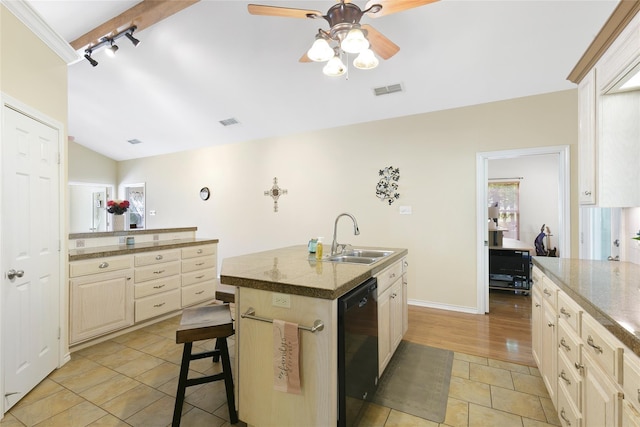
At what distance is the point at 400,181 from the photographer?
159 inches

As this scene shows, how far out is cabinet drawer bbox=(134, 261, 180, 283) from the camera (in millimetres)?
3174

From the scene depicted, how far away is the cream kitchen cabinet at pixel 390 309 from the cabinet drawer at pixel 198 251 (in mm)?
2676

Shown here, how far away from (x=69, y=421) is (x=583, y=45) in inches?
196

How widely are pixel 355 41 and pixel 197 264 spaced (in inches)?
130

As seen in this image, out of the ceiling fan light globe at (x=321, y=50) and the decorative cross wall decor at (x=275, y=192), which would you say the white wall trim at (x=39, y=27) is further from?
the decorative cross wall decor at (x=275, y=192)

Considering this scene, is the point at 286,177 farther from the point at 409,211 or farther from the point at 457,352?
the point at 457,352

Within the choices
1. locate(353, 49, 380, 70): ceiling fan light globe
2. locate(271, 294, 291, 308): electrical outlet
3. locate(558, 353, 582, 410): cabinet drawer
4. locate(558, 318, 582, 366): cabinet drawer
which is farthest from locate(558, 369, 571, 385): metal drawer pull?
locate(353, 49, 380, 70): ceiling fan light globe

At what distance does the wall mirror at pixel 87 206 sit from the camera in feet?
22.5

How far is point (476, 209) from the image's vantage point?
3600 millimetres

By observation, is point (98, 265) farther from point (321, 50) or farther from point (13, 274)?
point (321, 50)

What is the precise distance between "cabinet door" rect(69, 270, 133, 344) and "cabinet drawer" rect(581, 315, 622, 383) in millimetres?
3651

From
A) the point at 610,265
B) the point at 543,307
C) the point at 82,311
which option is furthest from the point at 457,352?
the point at 82,311

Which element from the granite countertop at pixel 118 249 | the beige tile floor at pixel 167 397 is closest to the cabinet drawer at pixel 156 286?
the granite countertop at pixel 118 249

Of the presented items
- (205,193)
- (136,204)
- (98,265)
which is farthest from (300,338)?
(136,204)
